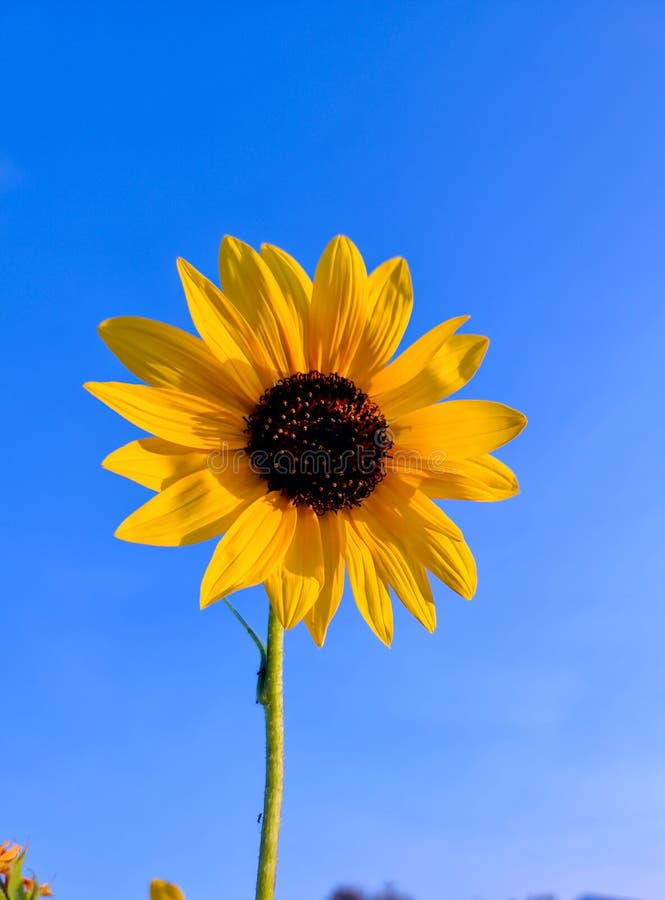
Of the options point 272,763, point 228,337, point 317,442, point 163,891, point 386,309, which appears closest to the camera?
point 163,891

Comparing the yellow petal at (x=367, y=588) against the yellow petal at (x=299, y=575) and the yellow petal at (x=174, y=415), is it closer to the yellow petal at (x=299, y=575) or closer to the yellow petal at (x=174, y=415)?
the yellow petal at (x=299, y=575)

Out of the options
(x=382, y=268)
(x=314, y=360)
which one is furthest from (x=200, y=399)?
(x=382, y=268)

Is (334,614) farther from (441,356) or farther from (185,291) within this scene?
(185,291)

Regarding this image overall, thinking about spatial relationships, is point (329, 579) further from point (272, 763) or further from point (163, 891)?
point (163, 891)

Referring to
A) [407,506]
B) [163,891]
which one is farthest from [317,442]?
[163,891]

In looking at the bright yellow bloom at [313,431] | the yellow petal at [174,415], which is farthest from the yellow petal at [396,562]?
the yellow petal at [174,415]

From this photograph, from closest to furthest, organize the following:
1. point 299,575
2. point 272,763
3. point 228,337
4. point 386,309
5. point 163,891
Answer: point 163,891 < point 272,763 < point 299,575 < point 228,337 < point 386,309

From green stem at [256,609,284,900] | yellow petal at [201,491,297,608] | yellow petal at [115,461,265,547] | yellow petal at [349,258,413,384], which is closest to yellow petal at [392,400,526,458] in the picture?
yellow petal at [349,258,413,384]

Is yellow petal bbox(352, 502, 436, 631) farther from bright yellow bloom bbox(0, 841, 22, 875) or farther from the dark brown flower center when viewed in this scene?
bright yellow bloom bbox(0, 841, 22, 875)
